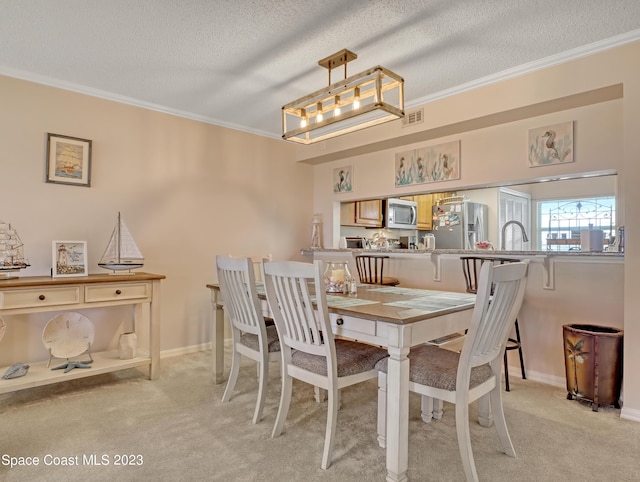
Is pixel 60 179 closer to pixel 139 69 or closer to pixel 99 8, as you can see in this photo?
pixel 139 69

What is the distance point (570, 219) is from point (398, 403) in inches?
169

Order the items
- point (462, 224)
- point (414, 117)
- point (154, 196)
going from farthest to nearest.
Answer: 1. point (462, 224)
2. point (154, 196)
3. point (414, 117)

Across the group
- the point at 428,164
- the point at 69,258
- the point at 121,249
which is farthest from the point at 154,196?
the point at 428,164

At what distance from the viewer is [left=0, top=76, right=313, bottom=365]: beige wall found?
293 centimetres

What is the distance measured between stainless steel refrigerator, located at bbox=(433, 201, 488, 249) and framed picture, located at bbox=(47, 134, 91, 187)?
420 cm

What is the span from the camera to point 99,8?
2.12 metres

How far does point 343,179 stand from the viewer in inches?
179

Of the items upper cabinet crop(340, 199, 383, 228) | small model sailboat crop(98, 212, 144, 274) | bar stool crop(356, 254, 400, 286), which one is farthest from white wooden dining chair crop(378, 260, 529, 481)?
upper cabinet crop(340, 199, 383, 228)

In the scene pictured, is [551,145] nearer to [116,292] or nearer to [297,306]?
[297,306]

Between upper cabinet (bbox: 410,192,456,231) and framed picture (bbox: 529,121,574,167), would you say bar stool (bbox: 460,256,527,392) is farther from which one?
upper cabinet (bbox: 410,192,456,231)

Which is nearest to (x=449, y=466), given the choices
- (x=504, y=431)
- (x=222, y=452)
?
(x=504, y=431)

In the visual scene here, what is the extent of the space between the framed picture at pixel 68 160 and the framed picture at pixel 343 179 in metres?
2.58

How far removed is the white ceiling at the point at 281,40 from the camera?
212 centimetres

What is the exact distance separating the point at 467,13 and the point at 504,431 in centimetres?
225
